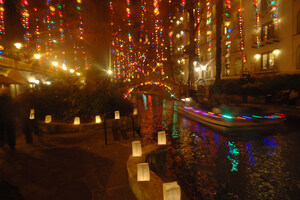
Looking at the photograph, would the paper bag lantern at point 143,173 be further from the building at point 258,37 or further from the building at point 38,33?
the building at point 258,37

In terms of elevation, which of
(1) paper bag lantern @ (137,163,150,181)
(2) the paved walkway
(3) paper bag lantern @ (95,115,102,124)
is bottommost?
(2) the paved walkway

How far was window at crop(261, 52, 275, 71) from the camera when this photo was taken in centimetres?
2055

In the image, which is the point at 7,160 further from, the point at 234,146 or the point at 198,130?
the point at 198,130

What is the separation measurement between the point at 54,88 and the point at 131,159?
788 centimetres

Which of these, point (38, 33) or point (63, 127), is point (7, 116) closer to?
point (63, 127)

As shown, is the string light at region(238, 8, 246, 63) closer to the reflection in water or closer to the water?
the water

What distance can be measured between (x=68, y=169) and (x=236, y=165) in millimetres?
4503

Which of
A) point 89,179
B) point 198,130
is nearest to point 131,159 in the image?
point 89,179

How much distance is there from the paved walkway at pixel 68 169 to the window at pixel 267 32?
70.4ft

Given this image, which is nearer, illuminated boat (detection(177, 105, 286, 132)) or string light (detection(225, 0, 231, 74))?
illuminated boat (detection(177, 105, 286, 132))

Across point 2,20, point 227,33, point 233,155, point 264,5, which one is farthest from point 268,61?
point 2,20

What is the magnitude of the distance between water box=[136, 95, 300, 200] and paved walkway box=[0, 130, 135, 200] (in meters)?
1.56

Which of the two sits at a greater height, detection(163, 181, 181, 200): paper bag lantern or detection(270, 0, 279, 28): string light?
detection(270, 0, 279, 28): string light

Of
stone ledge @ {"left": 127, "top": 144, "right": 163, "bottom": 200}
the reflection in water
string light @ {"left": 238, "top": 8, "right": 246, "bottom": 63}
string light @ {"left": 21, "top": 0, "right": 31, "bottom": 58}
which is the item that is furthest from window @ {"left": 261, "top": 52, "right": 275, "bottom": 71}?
string light @ {"left": 21, "top": 0, "right": 31, "bottom": 58}
